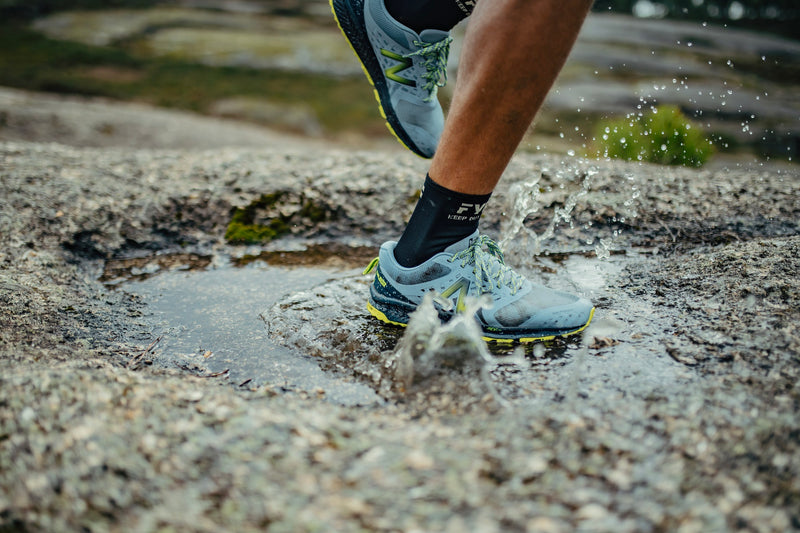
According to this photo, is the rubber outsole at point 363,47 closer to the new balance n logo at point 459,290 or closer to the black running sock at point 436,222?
the black running sock at point 436,222

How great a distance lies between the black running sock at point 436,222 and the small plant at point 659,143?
3.13 m

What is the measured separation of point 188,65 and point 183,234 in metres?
12.7

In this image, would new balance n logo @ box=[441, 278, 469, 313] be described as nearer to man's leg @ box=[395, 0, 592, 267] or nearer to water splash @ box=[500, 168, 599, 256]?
man's leg @ box=[395, 0, 592, 267]

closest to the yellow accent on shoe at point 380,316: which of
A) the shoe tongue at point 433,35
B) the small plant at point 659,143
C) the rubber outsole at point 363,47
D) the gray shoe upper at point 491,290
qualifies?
the gray shoe upper at point 491,290

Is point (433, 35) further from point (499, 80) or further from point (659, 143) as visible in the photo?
point (659, 143)

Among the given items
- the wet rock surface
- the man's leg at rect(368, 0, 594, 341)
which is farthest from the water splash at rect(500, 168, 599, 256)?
the man's leg at rect(368, 0, 594, 341)

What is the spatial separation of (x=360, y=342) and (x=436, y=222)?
461 mm

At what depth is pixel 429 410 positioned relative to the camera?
4.33ft

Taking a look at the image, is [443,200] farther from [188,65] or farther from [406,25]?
[188,65]

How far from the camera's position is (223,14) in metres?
20.7

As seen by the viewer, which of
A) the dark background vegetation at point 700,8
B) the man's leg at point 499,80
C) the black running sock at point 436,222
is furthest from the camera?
the dark background vegetation at point 700,8

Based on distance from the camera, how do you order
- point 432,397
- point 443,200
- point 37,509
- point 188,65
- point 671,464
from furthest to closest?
point 188,65
point 443,200
point 432,397
point 671,464
point 37,509

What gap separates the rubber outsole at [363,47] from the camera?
6.07 feet

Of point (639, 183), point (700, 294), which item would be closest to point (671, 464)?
point (700, 294)
